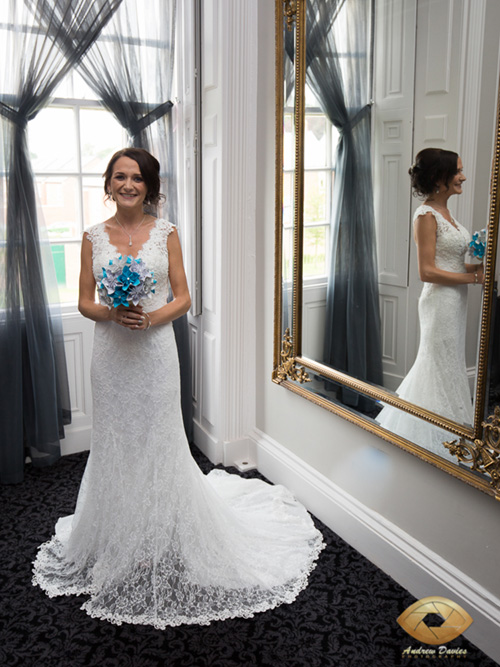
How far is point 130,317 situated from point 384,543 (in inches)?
60.0

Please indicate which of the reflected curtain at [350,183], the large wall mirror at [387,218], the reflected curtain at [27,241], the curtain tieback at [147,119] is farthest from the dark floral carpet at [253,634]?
the curtain tieback at [147,119]

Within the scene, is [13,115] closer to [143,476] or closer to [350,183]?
[350,183]

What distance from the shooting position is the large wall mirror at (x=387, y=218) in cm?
242

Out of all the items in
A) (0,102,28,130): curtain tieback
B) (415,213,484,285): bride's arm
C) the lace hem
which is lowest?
the lace hem

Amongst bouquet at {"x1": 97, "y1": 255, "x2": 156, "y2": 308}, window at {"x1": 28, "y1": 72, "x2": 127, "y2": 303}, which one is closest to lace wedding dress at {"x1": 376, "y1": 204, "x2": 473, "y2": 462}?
→ bouquet at {"x1": 97, "y1": 255, "x2": 156, "y2": 308}

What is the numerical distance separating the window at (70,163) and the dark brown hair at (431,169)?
2.08 m

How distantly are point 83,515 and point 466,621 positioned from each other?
1699 mm

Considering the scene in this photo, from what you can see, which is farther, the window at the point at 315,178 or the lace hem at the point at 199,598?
the window at the point at 315,178

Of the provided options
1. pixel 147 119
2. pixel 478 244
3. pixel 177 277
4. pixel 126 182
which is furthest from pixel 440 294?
pixel 147 119

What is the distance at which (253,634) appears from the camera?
8.82 ft

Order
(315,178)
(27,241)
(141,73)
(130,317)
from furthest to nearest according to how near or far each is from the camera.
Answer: (141,73) < (27,241) < (315,178) < (130,317)

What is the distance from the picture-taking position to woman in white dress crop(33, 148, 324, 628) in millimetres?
2893

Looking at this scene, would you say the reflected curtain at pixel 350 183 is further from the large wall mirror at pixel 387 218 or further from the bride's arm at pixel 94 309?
the bride's arm at pixel 94 309

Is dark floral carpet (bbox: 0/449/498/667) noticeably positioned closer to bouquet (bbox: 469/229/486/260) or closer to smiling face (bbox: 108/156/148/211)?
bouquet (bbox: 469/229/486/260)
